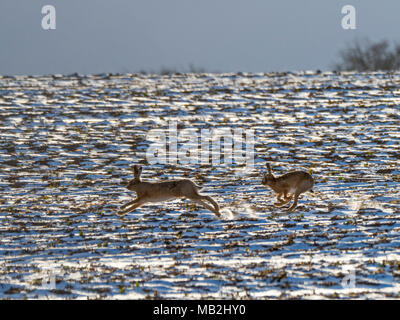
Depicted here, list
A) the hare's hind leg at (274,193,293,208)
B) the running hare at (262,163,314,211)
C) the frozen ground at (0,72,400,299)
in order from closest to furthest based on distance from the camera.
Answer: the frozen ground at (0,72,400,299)
the running hare at (262,163,314,211)
the hare's hind leg at (274,193,293,208)

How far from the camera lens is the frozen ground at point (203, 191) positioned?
8.77 metres

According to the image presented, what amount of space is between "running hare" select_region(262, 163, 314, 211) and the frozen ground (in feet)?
1.16

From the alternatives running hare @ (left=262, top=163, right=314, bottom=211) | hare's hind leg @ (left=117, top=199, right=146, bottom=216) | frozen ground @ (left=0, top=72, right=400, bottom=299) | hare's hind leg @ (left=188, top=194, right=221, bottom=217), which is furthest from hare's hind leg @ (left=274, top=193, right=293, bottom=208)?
hare's hind leg @ (left=117, top=199, right=146, bottom=216)

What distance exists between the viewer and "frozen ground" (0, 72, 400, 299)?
877 centimetres

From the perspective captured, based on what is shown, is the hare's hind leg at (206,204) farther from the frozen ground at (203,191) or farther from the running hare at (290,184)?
the running hare at (290,184)

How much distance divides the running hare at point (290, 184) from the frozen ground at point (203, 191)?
35 cm

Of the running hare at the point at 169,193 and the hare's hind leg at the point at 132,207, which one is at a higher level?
the running hare at the point at 169,193

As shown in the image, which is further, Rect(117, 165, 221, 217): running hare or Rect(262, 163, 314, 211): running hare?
Rect(262, 163, 314, 211): running hare

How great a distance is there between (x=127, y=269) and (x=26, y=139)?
14.6 m

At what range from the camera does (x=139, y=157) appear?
20312mm

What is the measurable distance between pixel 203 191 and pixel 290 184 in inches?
112

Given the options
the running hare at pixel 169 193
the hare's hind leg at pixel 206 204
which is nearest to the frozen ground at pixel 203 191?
the hare's hind leg at pixel 206 204

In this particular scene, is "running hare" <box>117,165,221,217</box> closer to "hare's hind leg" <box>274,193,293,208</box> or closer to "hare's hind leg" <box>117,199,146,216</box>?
"hare's hind leg" <box>117,199,146,216</box>
